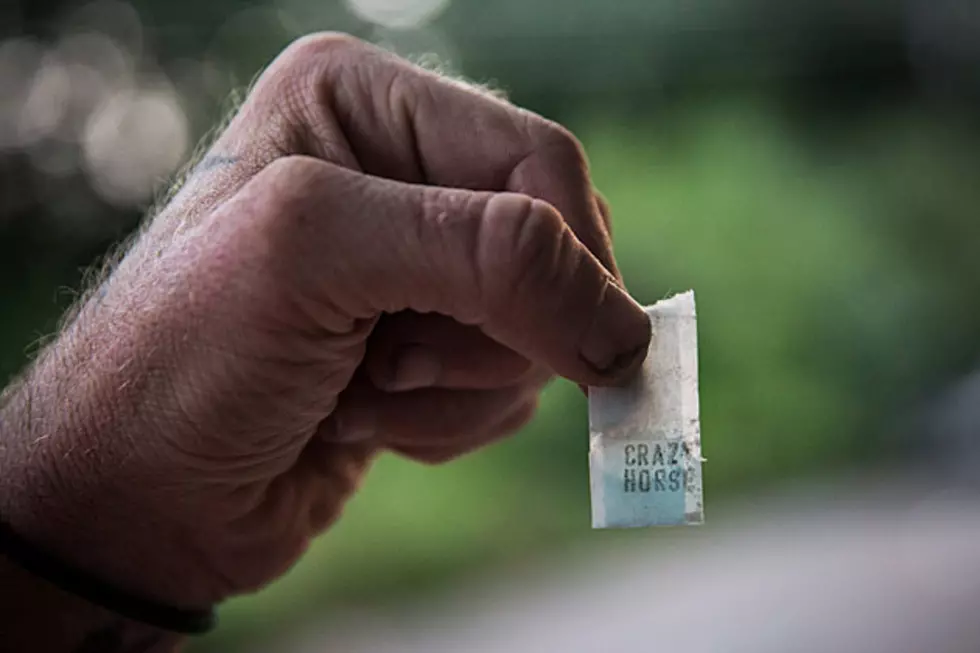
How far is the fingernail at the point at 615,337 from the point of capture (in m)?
0.64

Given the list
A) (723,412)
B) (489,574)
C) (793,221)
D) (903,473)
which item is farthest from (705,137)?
(489,574)

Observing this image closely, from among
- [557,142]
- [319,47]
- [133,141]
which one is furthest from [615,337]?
[133,141]

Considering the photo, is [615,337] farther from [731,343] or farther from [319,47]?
[731,343]

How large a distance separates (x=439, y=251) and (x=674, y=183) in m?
0.76

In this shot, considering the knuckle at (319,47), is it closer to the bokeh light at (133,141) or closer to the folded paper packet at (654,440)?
the folded paper packet at (654,440)

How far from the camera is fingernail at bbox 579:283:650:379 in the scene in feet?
2.09

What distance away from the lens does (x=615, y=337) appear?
639 mm

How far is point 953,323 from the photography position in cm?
134

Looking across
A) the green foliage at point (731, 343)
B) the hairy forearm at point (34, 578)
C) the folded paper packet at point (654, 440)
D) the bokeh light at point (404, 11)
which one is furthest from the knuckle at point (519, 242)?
the bokeh light at point (404, 11)

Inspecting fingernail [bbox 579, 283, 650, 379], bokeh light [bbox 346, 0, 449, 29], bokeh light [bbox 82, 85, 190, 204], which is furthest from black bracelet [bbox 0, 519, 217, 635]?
bokeh light [bbox 346, 0, 449, 29]

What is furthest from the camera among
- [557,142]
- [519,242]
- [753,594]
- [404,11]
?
[404,11]

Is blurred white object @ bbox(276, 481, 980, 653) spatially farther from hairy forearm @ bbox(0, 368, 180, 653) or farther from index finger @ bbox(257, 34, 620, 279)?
index finger @ bbox(257, 34, 620, 279)

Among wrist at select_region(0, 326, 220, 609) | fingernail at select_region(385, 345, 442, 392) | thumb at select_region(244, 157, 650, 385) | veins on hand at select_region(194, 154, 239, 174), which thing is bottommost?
wrist at select_region(0, 326, 220, 609)

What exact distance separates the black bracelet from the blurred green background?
0.28 metres
